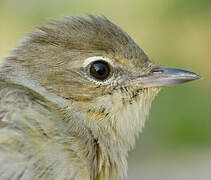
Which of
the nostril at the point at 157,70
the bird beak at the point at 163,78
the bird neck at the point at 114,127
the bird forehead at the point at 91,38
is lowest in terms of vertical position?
the bird neck at the point at 114,127

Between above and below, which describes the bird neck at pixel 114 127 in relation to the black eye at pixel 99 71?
below

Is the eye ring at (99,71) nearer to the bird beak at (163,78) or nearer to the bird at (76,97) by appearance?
the bird at (76,97)

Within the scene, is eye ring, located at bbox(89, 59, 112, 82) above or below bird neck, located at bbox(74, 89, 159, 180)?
above

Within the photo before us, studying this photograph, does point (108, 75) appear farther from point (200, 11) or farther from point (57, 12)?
point (200, 11)

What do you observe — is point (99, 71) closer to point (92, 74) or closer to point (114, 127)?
point (92, 74)

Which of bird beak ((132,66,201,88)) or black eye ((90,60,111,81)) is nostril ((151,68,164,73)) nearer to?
bird beak ((132,66,201,88))

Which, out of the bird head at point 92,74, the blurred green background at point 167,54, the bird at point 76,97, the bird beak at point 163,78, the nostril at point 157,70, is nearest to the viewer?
the bird at point 76,97

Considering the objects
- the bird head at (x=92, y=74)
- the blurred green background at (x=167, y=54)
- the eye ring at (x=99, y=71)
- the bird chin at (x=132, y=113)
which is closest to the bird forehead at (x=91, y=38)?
the bird head at (x=92, y=74)

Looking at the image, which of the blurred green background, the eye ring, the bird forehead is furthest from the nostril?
the blurred green background
